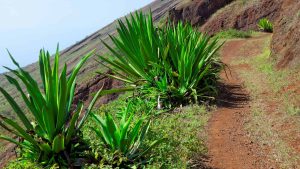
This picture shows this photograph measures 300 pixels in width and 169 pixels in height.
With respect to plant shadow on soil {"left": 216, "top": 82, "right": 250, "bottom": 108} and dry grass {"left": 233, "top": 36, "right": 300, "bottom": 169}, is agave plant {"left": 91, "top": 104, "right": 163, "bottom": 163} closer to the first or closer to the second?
dry grass {"left": 233, "top": 36, "right": 300, "bottom": 169}

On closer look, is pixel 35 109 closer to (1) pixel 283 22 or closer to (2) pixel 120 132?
(2) pixel 120 132

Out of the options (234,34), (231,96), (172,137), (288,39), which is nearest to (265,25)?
(234,34)

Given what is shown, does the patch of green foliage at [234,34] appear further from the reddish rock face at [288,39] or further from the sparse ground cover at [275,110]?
the sparse ground cover at [275,110]

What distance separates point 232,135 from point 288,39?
18.8ft

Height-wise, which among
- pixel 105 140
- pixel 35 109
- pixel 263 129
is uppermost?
pixel 35 109

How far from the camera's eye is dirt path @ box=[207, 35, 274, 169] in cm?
606

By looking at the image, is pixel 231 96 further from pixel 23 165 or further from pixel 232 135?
pixel 23 165

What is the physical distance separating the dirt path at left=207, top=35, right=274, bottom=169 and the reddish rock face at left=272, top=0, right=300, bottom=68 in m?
1.39

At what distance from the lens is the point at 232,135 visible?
23.6 feet

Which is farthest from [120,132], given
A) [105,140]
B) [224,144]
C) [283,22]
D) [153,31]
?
[283,22]

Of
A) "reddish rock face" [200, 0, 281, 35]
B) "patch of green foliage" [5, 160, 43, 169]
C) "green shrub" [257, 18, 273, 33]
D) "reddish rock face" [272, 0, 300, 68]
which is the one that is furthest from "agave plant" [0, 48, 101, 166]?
"reddish rock face" [200, 0, 281, 35]

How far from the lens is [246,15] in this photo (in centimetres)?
2183

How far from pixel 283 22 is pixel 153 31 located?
5128mm

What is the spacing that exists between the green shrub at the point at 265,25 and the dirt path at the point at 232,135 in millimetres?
8915
